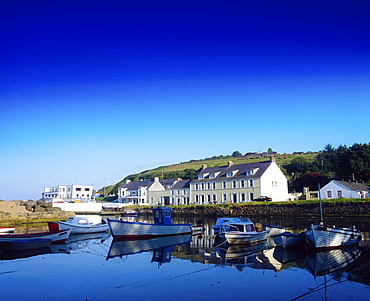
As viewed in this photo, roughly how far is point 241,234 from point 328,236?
5571mm

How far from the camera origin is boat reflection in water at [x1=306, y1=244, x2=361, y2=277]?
15.4 metres

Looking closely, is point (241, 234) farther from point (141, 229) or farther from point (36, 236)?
point (36, 236)

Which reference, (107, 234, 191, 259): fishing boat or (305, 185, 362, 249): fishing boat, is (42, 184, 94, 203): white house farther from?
(305, 185, 362, 249): fishing boat

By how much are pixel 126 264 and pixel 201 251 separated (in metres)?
5.42

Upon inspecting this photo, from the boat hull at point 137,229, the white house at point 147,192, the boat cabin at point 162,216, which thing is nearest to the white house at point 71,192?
the white house at point 147,192

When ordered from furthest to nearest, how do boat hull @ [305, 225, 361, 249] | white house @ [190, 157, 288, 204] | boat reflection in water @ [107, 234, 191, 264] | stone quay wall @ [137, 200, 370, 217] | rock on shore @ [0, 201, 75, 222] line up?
white house @ [190, 157, 288, 204] → stone quay wall @ [137, 200, 370, 217] → rock on shore @ [0, 201, 75, 222] → boat hull @ [305, 225, 361, 249] → boat reflection in water @ [107, 234, 191, 264]

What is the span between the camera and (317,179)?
74062 millimetres

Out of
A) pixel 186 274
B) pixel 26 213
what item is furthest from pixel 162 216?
pixel 26 213

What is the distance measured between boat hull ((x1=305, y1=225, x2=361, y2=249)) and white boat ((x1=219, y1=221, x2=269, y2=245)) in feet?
12.8

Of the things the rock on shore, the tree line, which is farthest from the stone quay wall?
the rock on shore

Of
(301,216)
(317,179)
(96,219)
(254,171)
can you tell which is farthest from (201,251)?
(317,179)

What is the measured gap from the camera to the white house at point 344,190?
55.4 m

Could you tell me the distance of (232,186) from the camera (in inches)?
2717

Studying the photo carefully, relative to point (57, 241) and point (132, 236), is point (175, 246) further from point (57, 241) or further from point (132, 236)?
point (57, 241)
